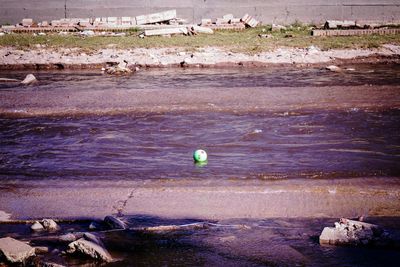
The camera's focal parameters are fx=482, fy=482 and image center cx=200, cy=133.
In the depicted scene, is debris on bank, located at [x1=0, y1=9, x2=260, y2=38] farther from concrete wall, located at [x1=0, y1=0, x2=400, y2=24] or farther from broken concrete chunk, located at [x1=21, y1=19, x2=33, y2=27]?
concrete wall, located at [x1=0, y1=0, x2=400, y2=24]

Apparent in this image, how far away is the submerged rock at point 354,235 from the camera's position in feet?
14.4

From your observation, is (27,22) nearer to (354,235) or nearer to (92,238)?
(92,238)

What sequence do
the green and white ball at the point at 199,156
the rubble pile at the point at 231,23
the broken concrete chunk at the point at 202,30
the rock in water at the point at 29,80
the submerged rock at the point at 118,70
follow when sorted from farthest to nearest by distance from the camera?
the rubble pile at the point at 231,23 → the broken concrete chunk at the point at 202,30 → the submerged rock at the point at 118,70 → the rock in water at the point at 29,80 → the green and white ball at the point at 199,156

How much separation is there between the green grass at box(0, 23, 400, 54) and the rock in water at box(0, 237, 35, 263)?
1362 centimetres

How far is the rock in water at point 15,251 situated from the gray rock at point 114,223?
848 mm

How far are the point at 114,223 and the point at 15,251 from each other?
1.03 meters

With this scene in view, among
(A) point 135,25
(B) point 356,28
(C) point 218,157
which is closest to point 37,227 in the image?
(C) point 218,157

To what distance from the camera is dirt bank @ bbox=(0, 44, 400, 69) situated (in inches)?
638

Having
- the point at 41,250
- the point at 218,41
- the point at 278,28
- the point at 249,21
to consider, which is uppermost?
the point at 249,21

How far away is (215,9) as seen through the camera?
2455 cm

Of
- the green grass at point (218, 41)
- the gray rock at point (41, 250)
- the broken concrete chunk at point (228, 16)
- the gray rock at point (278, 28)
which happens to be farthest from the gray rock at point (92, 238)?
the broken concrete chunk at point (228, 16)

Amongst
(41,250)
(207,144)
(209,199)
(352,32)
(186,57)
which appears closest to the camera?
(41,250)

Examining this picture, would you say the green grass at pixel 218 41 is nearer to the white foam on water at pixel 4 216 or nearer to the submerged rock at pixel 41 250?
the white foam on water at pixel 4 216

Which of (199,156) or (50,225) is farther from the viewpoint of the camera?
(199,156)
